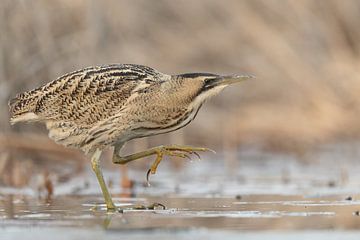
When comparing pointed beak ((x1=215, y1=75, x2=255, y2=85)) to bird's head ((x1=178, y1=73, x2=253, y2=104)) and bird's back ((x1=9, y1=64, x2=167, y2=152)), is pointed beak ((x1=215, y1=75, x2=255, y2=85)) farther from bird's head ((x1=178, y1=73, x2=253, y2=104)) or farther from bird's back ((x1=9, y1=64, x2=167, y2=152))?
bird's back ((x1=9, y1=64, x2=167, y2=152))

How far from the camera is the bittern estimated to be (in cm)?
855

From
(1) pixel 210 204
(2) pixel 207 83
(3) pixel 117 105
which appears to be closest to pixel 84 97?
(3) pixel 117 105

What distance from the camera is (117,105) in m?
8.83

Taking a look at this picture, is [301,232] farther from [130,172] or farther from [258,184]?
[130,172]

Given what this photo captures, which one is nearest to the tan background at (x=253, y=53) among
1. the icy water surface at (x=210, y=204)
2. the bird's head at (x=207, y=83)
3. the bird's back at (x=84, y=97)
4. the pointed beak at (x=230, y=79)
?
the icy water surface at (x=210, y=204)

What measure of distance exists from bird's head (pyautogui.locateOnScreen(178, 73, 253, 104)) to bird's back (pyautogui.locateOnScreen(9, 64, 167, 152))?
1.41 ft

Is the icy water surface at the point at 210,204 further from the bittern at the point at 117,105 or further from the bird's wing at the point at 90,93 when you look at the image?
the bird's wing at the point at 90,93

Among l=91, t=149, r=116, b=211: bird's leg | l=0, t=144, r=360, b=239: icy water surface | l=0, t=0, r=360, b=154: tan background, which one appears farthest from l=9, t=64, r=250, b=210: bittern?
l=0, t=0, r=360, b=154: tan background

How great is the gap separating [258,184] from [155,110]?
2.79 meters

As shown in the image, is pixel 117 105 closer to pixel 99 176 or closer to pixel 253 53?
pixel 99 176

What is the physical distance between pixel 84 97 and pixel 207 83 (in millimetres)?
1131

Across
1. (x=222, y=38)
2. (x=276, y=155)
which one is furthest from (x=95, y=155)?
(x=222, y=38)

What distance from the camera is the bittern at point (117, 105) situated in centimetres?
855

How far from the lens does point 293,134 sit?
47.3ft
